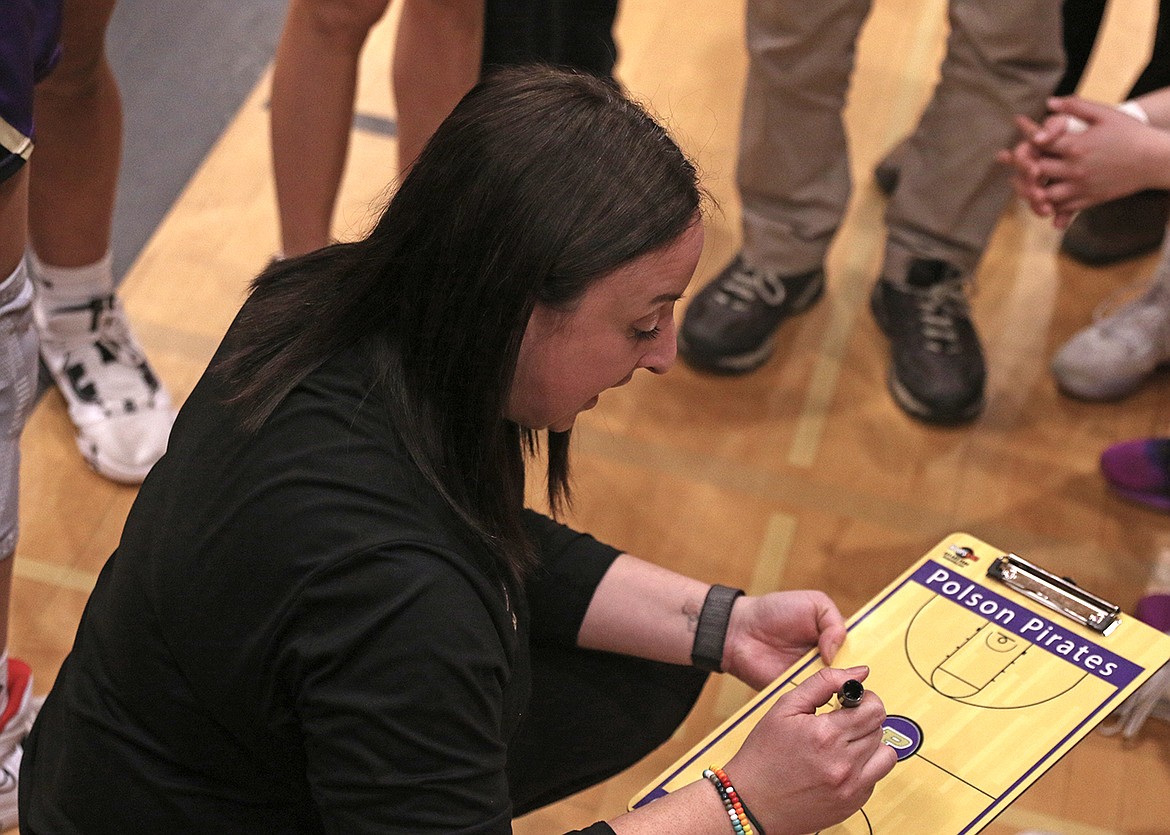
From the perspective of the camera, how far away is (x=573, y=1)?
2.34 meters

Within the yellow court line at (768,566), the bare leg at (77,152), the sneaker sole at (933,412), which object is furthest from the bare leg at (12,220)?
the sneaker sole at (933,412)

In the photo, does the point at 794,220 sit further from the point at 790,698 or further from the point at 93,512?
the point at 790,698

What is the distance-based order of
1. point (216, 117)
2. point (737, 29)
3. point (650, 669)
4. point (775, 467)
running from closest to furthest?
point (650, 669) → point (775, 467) → point (216, 117) → point (737, 29)

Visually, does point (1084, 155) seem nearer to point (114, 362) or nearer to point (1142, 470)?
point (1142, 470)

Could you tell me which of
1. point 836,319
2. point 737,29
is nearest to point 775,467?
point 836,319

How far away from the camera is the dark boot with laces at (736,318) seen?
2.41 metres

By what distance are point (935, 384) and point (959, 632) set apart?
43.9 inches

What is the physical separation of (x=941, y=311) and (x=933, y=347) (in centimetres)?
8

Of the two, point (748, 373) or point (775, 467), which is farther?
point (748, 373)

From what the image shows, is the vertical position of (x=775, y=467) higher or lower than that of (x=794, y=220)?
lower

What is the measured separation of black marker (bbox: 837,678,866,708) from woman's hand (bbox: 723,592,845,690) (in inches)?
6.3

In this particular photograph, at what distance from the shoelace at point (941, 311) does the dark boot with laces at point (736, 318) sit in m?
0.21

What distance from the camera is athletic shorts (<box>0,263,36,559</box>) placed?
1469 mm

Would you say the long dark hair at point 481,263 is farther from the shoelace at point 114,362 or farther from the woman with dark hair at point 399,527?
the shoelace at point 114,362
